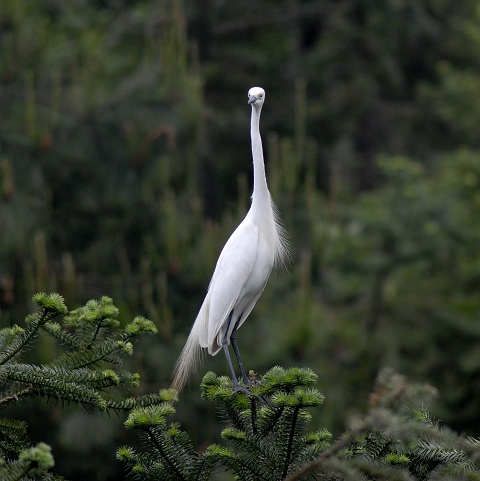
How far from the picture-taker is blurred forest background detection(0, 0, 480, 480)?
6.91m

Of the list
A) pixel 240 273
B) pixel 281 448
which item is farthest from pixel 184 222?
pixel 281 448

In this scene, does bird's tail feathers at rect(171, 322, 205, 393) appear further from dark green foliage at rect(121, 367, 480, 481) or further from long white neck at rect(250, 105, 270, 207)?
dark green foliage at rect(121, 367, 480, 481)

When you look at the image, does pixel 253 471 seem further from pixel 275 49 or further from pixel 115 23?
pixel 275 49

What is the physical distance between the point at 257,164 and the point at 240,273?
0.50 m

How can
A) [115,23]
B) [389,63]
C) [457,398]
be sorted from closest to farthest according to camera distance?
1. [457,398]
2. [115,23]
3. [389,63]

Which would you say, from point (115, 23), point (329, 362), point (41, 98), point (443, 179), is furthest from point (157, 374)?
point (115, 23)

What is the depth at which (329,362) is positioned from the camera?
7.82m

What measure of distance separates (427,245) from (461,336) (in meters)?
1.09

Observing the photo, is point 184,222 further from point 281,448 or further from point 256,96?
point 281,448

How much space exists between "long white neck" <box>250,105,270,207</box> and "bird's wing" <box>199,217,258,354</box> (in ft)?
0.45

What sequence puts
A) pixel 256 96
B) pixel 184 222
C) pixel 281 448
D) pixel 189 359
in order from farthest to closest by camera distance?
pixel 184 222
pixel 189 359
pixel 256 96
pixel 281 448

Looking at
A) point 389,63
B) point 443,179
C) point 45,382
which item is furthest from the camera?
point 389,63

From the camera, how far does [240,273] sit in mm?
3660

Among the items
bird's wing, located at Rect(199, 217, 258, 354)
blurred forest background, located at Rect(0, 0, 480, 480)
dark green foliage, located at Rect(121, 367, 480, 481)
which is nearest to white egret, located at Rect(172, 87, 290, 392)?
bird's wing, located at Rect(199, 217, 258, 354)
